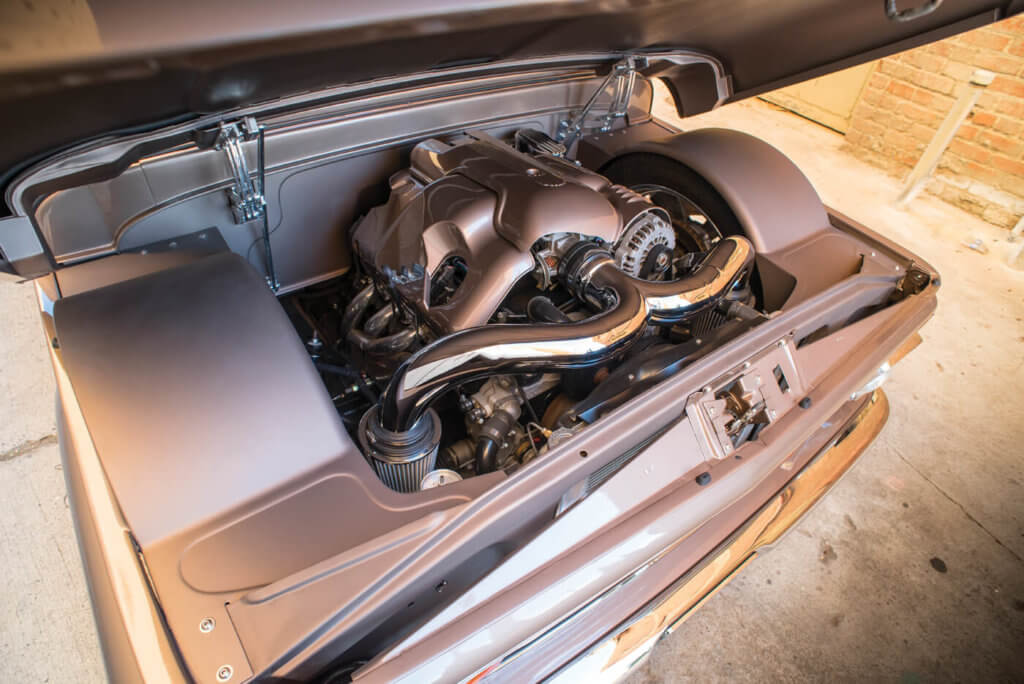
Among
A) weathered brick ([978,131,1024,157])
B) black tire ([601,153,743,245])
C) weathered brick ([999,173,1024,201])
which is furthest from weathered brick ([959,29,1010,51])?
black tire ([601,153,743,245])

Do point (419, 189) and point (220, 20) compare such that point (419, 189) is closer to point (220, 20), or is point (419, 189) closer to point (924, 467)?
point (220, 20)

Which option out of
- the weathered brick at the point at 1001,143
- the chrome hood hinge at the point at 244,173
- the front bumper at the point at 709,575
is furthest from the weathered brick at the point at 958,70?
the chrome hood hinge at the point at 244,173

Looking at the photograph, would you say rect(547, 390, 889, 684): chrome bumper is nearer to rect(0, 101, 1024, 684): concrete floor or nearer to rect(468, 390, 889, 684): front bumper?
rect(468, 390, 889, 684): front bumper

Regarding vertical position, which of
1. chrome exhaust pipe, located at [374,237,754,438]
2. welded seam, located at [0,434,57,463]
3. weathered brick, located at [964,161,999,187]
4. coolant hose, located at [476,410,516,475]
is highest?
welded seam, located at [0,434,57,463]

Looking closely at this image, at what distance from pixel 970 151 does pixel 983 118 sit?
7.7 inches

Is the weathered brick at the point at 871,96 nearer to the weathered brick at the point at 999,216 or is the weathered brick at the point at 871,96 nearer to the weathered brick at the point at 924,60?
the weathered brick at the point at 924,60

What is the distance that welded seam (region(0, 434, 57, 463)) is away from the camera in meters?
1.59

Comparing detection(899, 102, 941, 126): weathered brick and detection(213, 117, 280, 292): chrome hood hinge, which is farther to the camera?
detection(899, 102, 941, 126): weathered brick

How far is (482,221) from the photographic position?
1.02 metres

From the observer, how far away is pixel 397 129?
4.15 ft

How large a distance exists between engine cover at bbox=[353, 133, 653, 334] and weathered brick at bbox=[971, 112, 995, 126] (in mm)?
3516

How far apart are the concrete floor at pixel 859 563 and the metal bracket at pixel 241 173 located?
1.04 metres

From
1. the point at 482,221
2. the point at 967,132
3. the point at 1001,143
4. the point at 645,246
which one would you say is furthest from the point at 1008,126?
the point at 482,221

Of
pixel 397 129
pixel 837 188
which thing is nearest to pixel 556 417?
pixel 397 129
